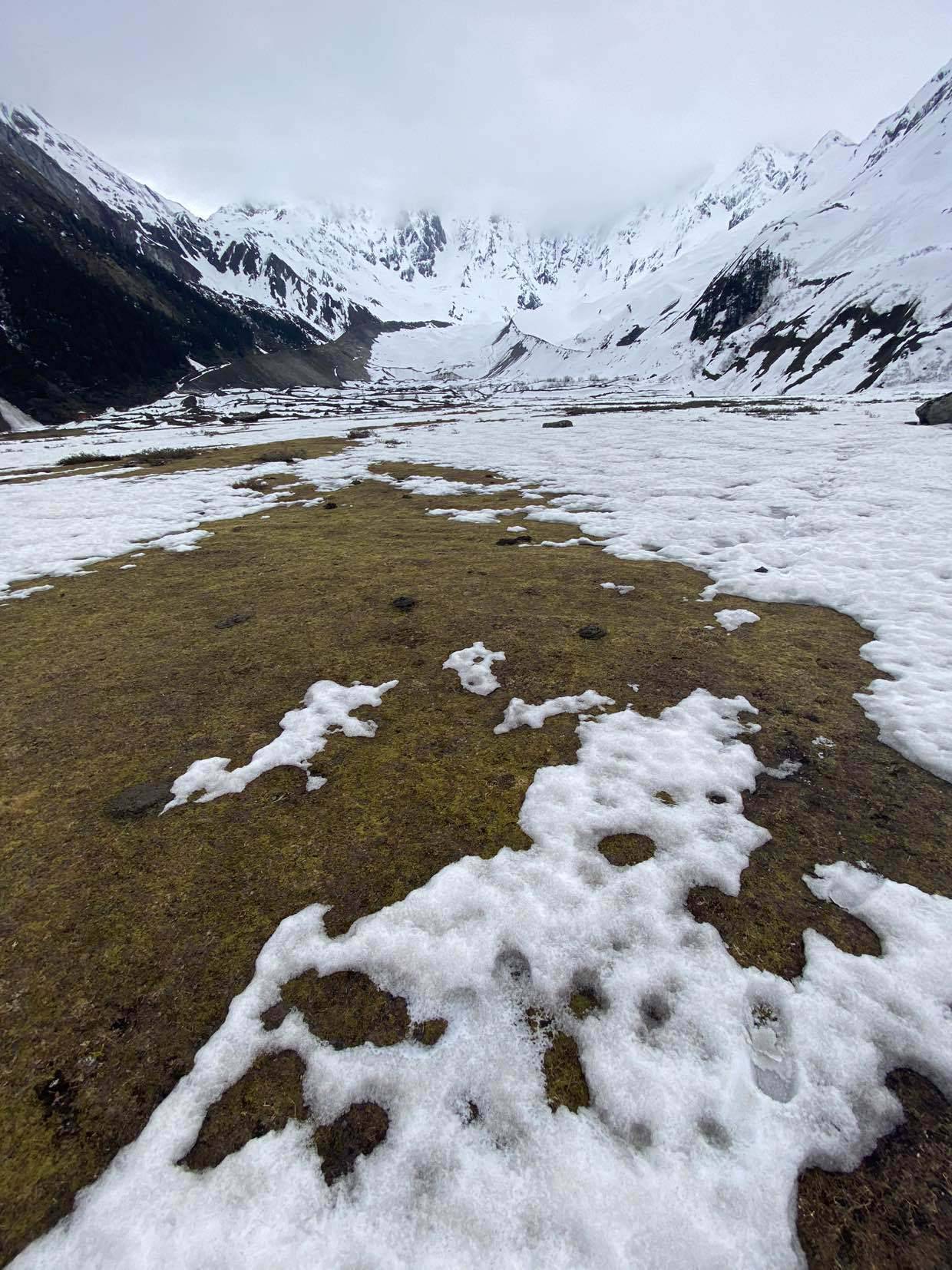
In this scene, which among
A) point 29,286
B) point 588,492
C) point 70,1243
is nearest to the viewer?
point 70,1243

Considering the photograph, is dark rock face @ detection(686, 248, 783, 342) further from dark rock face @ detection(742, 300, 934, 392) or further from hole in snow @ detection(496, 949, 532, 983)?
hole in snow @ detection(496, 949, 532, 983)

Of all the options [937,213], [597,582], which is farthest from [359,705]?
[937,213]

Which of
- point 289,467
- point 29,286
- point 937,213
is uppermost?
point 937,213

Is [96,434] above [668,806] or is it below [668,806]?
below

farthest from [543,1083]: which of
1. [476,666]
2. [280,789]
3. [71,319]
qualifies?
[71,319]

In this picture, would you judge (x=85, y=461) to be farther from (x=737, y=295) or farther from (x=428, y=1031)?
(x=737, y=295)

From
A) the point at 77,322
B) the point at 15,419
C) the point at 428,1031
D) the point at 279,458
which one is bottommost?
the point at 15,419

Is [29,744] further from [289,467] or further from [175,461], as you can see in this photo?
[175,461]
